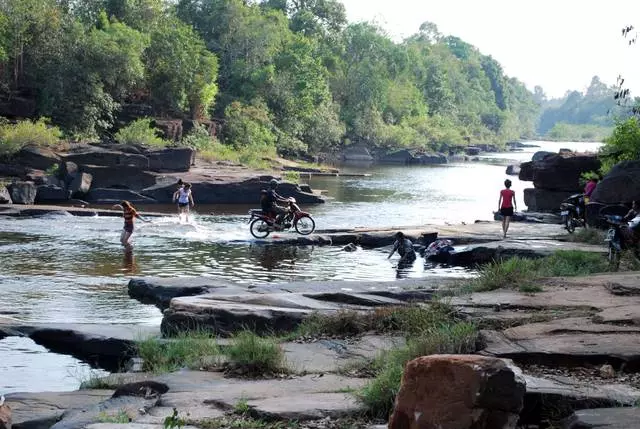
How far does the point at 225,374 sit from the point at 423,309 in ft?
9.80

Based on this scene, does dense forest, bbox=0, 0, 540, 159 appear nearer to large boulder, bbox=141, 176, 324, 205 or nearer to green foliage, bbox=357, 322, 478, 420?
large boulder, bbox=141, 176, 324, 205

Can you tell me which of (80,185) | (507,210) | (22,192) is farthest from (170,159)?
(507,210)

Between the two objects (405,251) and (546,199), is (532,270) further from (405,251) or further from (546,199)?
(546,199)

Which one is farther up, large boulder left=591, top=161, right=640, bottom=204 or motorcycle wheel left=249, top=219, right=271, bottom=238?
large boulder left=591, top=161, right=640, bottom=204

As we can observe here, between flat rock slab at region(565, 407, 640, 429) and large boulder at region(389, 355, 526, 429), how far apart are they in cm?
62

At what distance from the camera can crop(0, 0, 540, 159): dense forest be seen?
51.9 metres

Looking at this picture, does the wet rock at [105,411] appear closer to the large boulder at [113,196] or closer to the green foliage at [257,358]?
the green foliage at [257,358]

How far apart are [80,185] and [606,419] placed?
33.9 m

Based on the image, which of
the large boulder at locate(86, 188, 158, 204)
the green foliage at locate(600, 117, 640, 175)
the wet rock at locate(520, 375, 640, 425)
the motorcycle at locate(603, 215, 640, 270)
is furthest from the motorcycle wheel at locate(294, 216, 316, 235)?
the wet rock at locate(520, 375, 640, 425)

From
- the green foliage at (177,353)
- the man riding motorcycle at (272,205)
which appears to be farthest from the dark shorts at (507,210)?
the green foliage at (177,353)

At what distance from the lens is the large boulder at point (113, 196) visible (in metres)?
38.1

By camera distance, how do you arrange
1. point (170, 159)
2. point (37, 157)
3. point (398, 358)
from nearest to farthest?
point (398, 358), point (37, 157), point (170, 159)

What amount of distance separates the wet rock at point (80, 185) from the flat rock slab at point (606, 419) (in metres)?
33.5

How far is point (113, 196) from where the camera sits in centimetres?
3834
